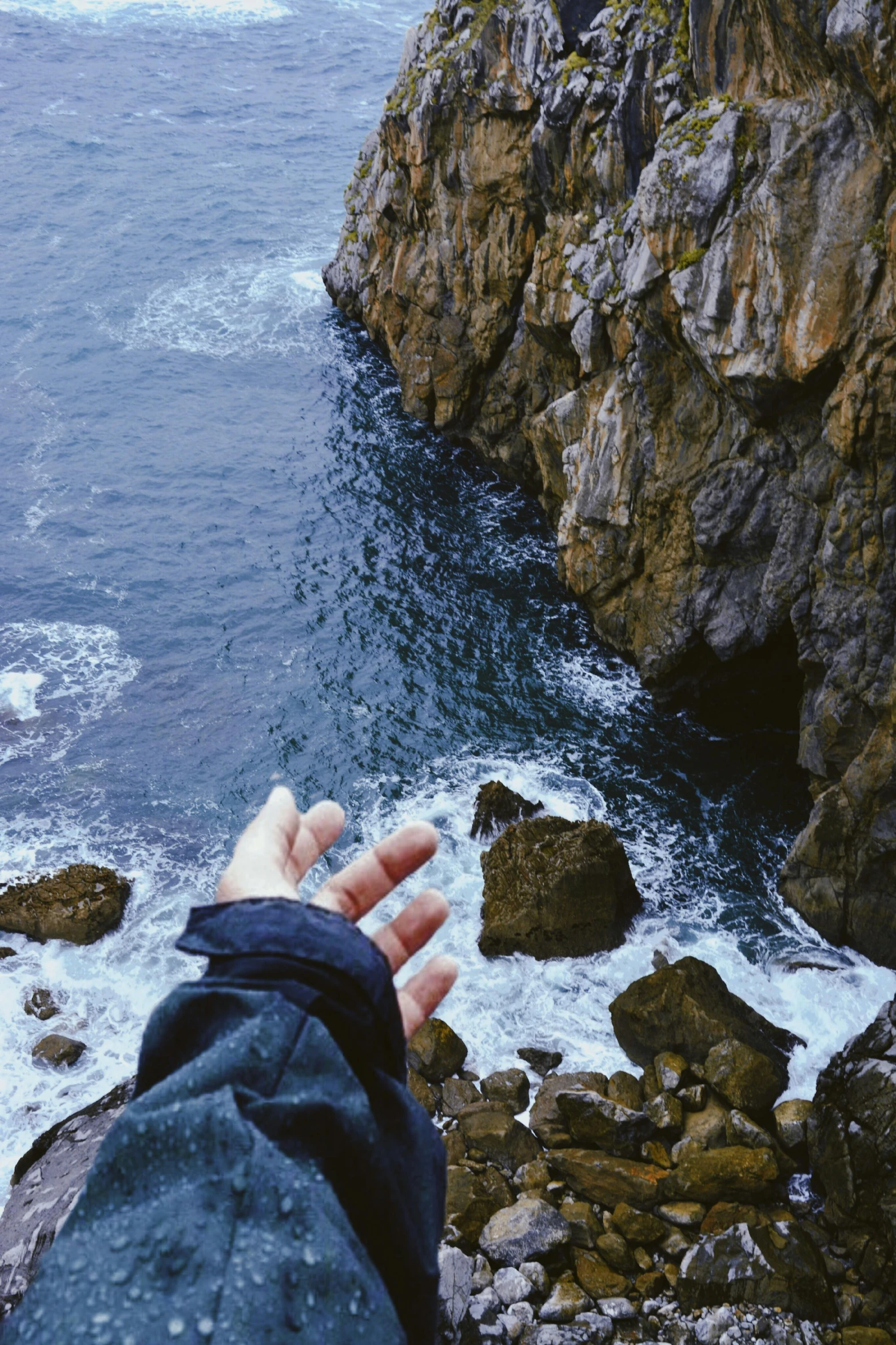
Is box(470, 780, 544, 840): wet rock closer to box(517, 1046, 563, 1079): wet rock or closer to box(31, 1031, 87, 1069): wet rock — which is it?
box(517, 1046, 563, 1079): wet rock

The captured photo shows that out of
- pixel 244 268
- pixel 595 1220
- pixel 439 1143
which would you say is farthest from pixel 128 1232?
pixel 244 268

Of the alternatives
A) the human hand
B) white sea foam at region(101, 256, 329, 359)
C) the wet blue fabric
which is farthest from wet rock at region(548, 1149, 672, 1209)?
white sea foam at region(101, 256, 329, 359)

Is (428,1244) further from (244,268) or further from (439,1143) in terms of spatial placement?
(244,268)

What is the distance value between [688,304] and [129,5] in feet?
296

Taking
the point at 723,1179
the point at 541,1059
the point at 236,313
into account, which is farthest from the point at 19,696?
the point at 236,313

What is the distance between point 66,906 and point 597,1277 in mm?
13398

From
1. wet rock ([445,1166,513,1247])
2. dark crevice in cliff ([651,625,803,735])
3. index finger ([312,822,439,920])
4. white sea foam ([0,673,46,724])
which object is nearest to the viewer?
index finger ([312,822,439,920])

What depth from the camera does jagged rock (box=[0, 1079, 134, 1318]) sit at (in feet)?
44.8

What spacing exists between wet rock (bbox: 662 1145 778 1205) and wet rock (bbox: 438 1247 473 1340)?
3182 mm

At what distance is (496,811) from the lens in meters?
23.4

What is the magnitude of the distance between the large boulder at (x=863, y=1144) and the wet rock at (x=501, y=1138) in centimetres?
424

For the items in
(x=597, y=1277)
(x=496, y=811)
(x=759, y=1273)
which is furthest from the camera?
(x=496, y=811)

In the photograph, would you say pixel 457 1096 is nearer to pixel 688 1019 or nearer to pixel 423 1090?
pixel 423 1090

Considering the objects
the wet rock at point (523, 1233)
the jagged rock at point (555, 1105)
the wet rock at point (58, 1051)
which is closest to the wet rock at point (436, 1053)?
the jagged rock at point (555, 1105)
